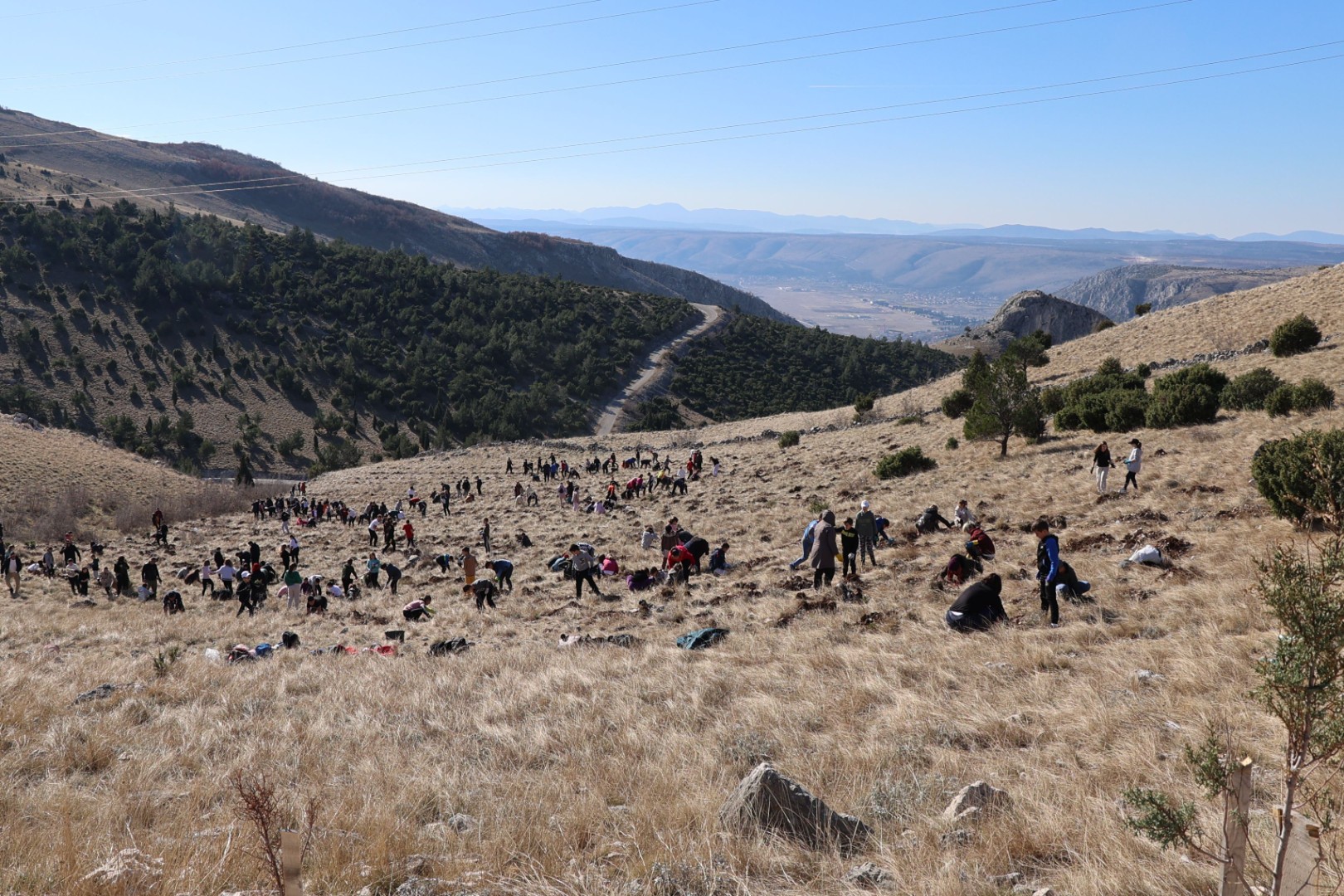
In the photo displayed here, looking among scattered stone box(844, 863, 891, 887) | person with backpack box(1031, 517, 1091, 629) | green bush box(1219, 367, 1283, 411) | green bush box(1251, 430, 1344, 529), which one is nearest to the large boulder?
scattered stone box(844, 863, 891, 887)

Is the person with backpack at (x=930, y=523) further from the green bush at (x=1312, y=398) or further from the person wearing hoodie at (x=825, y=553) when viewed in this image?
the green bush at (x=1312, y=398)

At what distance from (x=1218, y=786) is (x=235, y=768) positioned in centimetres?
636

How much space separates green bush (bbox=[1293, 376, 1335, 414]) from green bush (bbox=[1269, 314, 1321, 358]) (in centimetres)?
956

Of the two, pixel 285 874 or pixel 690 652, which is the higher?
pixel 285 874

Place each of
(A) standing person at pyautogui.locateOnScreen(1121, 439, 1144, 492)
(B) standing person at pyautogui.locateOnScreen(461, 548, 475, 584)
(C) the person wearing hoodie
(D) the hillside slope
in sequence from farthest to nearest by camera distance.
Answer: (D) the hillside slope → (B) standing person at pyautogui.locateOnScreen(461, 548, 475, 584) → (A) standing person at pyautogui.locateOnScreen(1121, 439, 1144, 492) → (C) the person wearing hoodie

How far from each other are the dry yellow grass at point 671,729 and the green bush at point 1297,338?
1534 centimetres

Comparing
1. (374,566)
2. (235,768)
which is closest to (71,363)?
(374,566)

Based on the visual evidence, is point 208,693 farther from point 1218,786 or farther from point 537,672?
point 1218,786

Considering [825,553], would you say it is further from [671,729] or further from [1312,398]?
[1312,398]

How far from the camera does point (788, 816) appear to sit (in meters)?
4.49

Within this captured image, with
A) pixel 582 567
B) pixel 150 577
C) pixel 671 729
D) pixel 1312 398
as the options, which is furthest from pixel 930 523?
pixel 150 577

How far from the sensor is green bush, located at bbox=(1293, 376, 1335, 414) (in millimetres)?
18578

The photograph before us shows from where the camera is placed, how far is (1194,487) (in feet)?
49.6

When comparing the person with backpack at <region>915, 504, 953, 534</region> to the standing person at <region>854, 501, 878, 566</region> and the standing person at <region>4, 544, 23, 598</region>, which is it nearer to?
the standing person at <region>854, 501, 878, 566</region>
